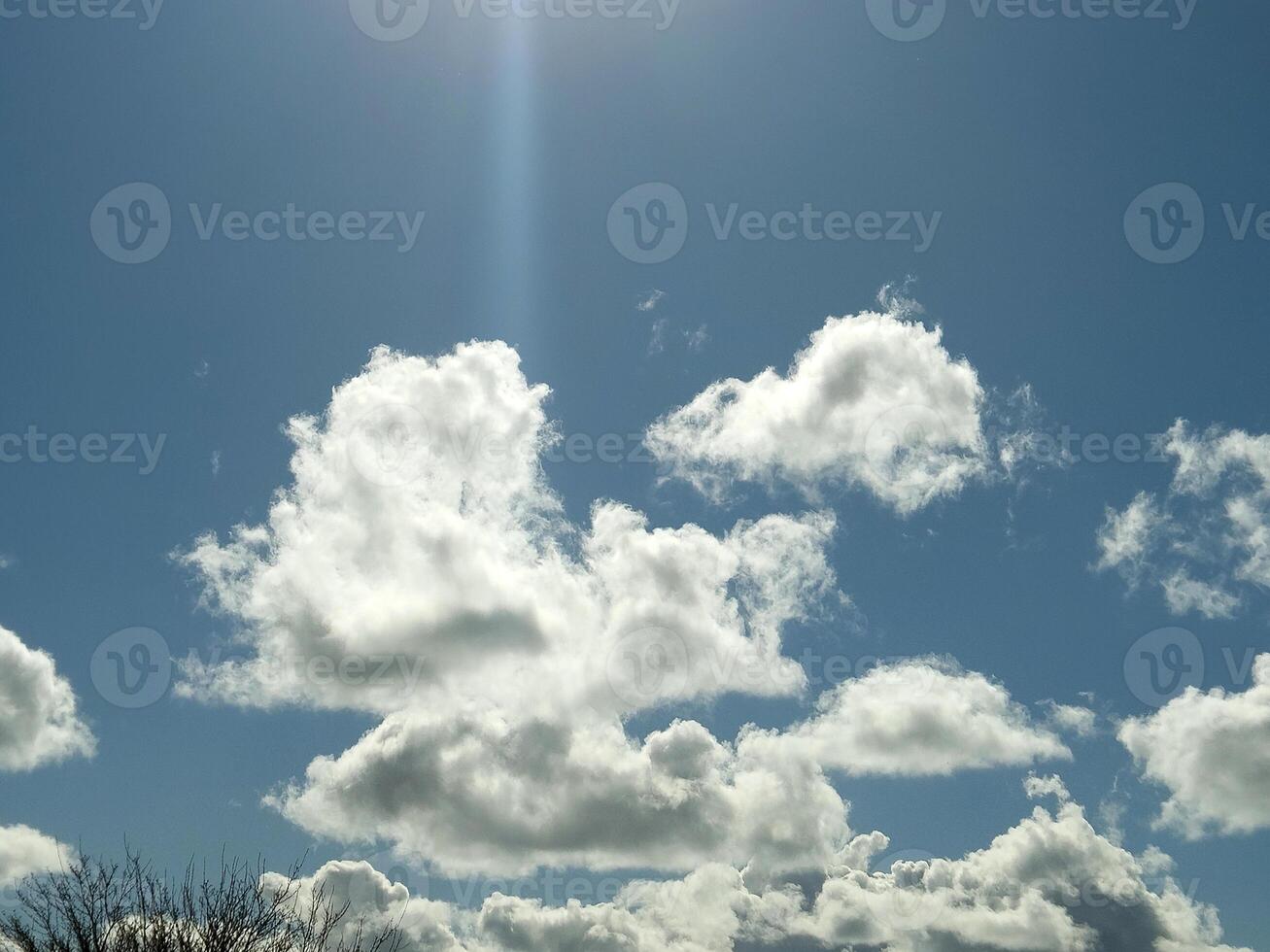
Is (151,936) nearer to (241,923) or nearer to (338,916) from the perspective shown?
(241,923)

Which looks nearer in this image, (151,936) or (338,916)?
(151,936)

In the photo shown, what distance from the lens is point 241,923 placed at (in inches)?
1089

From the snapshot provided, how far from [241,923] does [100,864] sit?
4.04 metres

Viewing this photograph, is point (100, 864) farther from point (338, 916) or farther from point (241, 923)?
point (338, 916)

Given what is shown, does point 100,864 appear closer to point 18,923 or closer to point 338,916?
point 18,923

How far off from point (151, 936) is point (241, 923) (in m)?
2.23

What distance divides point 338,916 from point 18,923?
7987 millimetres

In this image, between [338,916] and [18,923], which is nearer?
[18,923]

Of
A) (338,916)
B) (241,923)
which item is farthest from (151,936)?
(338,916)

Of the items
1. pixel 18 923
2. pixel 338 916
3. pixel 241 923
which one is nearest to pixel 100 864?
pixel 18 923

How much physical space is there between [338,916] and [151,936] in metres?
4.80

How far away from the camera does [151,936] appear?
26.5 m

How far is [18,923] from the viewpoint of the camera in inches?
1048

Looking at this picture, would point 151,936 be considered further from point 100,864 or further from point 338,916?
point 338,916
